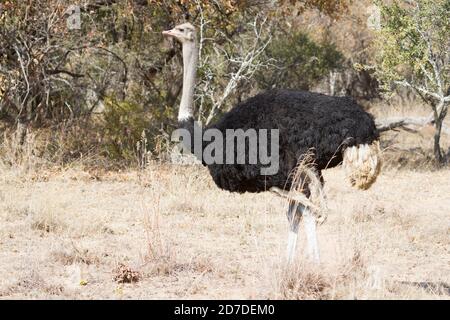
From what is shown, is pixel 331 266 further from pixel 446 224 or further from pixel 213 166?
pixel 446 224

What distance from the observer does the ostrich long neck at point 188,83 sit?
21.3 ft

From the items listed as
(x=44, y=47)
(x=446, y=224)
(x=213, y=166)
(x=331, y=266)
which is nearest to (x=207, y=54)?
(x=44, y=47)

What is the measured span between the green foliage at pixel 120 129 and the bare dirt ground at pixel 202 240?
810 mm

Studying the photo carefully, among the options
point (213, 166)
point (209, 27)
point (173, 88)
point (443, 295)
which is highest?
point (209, 27)

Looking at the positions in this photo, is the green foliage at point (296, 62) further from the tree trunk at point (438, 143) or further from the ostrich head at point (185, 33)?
the ostrich head at point (185, 33)

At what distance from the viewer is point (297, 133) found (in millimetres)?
5828

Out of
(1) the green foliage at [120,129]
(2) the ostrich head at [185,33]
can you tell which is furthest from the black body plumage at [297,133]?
(1) the green foliage at [120,129]

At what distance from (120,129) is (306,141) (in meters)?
5.48

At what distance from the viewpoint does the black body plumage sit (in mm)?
5820

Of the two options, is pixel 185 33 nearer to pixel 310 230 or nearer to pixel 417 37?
pixel 310 230

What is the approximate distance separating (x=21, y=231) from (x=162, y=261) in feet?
6.10

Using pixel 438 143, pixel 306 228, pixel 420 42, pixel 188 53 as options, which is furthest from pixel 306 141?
pixel 438 143

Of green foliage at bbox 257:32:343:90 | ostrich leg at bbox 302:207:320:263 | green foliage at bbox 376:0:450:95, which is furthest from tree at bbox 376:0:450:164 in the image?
ostrich leg at bbox 302:207:320:263
